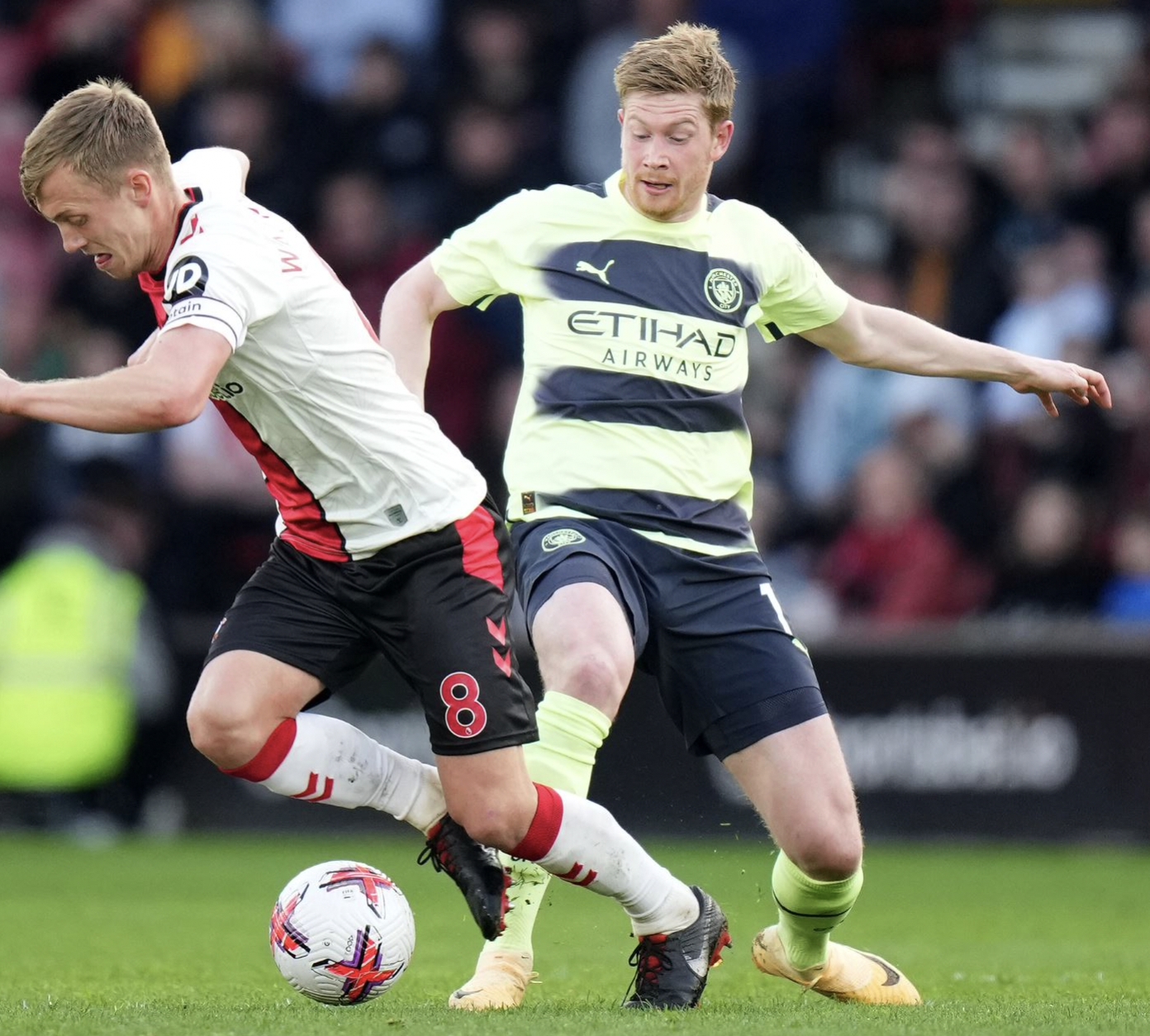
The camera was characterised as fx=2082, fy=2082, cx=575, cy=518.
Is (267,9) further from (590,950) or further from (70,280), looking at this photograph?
(590,950)

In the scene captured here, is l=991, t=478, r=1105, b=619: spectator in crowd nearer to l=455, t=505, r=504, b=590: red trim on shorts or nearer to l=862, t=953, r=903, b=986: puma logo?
l=862, t=953, r=903, b=986: puma logo

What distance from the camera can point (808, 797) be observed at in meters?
5.34

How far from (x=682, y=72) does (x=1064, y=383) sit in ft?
4.45

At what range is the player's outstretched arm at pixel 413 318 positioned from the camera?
562 centimetres

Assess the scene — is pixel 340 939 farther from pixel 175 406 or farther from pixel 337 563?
pixel 175 406

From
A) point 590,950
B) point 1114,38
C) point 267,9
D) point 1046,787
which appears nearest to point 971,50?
point 1114,38

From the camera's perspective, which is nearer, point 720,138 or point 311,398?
point 311,398

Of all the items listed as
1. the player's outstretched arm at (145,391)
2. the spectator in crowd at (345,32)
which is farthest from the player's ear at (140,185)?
the spectator in crowd at (345,32)

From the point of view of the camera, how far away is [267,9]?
1331 cm

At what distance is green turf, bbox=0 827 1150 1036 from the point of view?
481cm

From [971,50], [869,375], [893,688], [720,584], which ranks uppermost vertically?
[971,50]

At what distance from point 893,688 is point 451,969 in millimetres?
4527

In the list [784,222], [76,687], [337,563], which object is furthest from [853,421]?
[337,563]

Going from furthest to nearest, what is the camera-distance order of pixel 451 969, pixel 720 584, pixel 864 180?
pixel 864 180, pixel 451 969, pixel 720 584
